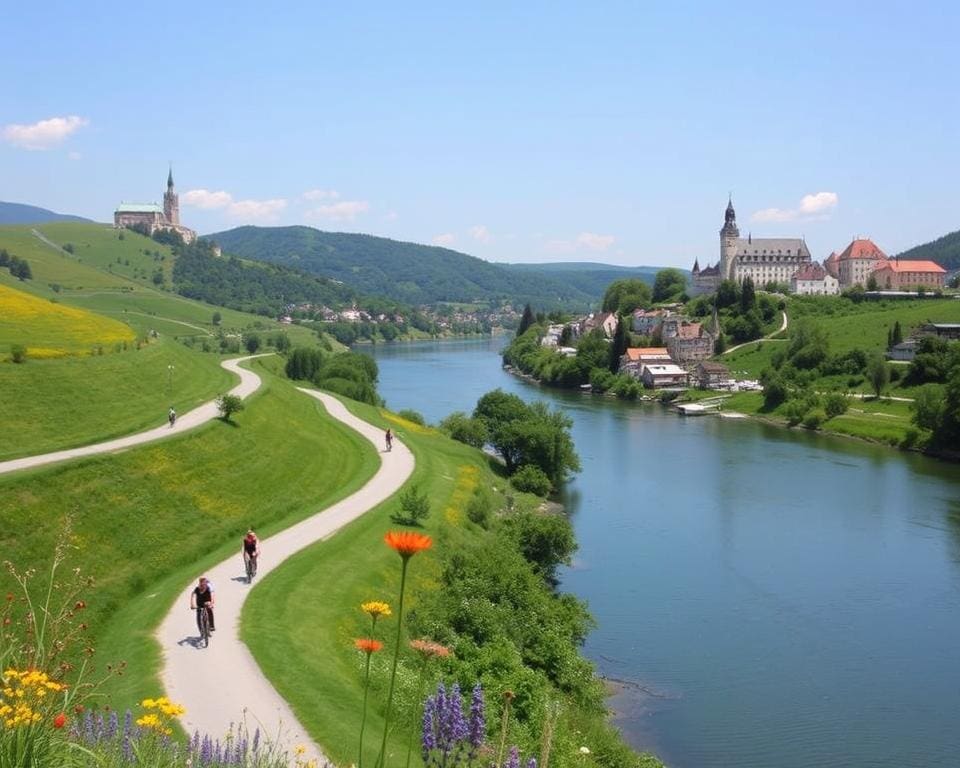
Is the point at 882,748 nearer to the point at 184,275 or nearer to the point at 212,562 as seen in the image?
the point at 212,562

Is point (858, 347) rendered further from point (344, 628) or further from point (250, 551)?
point (250, 551)

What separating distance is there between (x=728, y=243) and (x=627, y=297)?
15.8m

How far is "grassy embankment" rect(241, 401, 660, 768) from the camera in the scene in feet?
40.4

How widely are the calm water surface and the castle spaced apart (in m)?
79.8

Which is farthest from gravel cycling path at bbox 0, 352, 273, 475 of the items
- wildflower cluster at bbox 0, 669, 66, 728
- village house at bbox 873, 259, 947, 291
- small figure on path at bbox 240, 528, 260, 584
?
village house at bbox 873, 259, 947, 291

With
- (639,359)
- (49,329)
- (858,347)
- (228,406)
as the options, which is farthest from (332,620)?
(639,359)

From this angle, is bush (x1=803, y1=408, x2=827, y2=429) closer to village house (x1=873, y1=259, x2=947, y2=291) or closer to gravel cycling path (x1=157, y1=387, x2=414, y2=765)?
gravel cycling path (x1=157, y1=387, x2=414, y2=765)

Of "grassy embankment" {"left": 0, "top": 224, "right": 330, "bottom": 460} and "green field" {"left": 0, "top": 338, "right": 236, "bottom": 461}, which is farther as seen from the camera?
"grassy embankment" {"left": 0, "top": 224, "right": 330, "bottom": 460}

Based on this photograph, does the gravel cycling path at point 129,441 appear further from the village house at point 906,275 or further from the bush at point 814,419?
the village house at point 906,275

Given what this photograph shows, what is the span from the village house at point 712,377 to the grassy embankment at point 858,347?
2047 mm

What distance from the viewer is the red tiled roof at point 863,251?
4892 inches

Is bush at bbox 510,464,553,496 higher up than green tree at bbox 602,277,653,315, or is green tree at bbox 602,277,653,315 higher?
green tree at bbox 602,277,653,315

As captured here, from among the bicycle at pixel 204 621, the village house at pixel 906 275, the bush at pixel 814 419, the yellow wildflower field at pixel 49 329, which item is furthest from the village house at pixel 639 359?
the bicycle at pixel 204 621

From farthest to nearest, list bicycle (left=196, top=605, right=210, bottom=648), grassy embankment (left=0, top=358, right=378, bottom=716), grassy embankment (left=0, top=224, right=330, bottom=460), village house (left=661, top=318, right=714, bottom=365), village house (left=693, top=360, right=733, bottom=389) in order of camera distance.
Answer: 1. village house (left=661, top=318, right=714, bottom=365)
2. village house (left=693, top=360, right=733, bottom=389)
3. grassy embankment (left=0, top=224, right=330, bottom=460)
4. grassy embankment (left=0, top=358, right=378, bottom=716)
5. bicycle (left=196, top=605, right=210, bottom=648)
